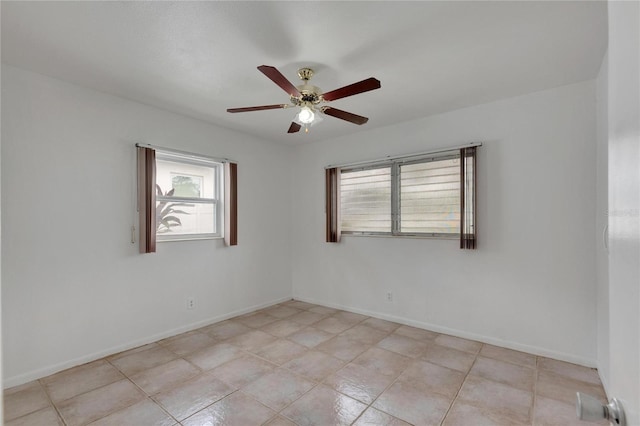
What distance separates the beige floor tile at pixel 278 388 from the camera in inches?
88.3

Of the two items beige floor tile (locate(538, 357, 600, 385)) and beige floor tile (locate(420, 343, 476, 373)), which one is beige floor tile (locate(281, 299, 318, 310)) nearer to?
beige floor tile (locate(420, 343, 476, 373))

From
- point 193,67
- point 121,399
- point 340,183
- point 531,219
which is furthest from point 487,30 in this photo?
point 121,399

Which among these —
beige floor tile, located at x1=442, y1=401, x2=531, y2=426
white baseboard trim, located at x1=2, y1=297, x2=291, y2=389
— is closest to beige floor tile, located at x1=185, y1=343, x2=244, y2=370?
white baseboard trim, located at x1=2, y1=297, x2=291, y2=389

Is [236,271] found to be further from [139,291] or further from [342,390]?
[342,390]

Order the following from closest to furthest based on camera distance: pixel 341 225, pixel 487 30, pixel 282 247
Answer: pixel 487 30 → pixel 341 225 → pixel 282 247

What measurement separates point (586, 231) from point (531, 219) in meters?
0.42

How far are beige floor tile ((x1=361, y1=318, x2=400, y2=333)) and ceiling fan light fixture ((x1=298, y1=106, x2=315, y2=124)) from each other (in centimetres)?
253

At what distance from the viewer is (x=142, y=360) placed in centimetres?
287

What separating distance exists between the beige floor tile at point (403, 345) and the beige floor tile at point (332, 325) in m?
0.55

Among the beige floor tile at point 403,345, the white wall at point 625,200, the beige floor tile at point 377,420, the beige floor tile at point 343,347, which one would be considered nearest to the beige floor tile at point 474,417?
the beige floor tile at point 377,420

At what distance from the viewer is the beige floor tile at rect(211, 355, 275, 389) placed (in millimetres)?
2512

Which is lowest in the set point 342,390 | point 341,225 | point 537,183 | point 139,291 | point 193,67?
point 342,390

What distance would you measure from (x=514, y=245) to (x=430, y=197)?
3.25 ft

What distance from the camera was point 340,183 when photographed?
450 centimetres
